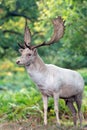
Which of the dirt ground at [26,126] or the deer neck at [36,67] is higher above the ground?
the deer neck at [36,67]

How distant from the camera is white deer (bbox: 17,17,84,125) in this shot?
12.2 meters

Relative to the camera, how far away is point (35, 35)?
28.8m

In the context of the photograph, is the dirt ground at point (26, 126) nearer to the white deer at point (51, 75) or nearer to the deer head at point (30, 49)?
the white deer at point (51, 75)

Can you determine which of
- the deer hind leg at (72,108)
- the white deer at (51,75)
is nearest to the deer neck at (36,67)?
the white deer at (51,75)

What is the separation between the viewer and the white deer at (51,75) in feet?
40.0

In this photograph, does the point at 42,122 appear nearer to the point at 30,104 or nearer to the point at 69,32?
the point at 30,104

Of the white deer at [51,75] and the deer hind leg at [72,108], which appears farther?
the deer hind leg at [72,108]

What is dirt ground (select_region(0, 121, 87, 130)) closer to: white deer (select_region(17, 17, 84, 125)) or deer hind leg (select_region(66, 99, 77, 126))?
white deer (select_region(17, 17, 84, 125))

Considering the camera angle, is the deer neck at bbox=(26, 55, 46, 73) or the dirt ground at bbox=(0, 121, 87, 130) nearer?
the dirt ground at bbox=(0, 121, 87, 130)

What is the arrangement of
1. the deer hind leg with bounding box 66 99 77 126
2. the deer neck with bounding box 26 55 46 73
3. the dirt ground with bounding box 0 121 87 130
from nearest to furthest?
Answer: 1. the dirt ground with bounding box 0 121 87 130
2. the deer neck with bounding box 26 55 46 73
3. the deer hind leg with bounding box 66 99 77 126

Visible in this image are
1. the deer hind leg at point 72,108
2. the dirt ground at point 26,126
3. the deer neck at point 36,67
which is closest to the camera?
the dirt ground at point 26,126

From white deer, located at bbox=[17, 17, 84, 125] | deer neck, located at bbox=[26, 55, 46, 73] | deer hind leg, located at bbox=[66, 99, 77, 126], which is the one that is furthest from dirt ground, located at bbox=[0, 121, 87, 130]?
deer neck, located at bbox=[26, 55, 46, 73]

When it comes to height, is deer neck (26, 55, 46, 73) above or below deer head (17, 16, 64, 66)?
below

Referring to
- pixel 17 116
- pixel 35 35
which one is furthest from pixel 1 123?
pixel 35 35
